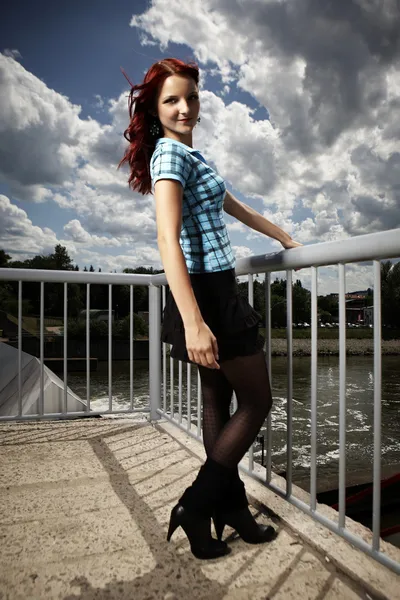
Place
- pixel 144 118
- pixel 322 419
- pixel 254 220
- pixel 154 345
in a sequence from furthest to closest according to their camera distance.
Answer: pixel 322 419 → pixel 154 345 → pixel 254 220 → pixel 144 118

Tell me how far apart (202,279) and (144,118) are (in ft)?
1.57

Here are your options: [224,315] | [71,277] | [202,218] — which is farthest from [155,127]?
[71,277]

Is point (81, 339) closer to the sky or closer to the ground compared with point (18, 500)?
closer to the ground

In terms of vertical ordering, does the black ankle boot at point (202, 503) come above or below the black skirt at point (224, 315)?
below

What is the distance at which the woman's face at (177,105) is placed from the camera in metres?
1.06

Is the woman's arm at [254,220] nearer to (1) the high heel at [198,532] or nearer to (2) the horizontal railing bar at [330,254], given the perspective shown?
(2) the horizontal railing bar at [330,254]

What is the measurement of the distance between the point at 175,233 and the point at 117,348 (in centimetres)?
4147

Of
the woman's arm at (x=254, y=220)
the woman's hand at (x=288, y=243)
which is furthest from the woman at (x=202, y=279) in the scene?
the woman's hand at (x=288, y=243)

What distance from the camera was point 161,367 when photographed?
2.70 m

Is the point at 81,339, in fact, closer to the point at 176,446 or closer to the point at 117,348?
the point at 117,348

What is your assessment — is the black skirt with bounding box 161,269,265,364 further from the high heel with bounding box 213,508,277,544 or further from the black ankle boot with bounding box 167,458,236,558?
the high heel with bounding box 213,508,277,544

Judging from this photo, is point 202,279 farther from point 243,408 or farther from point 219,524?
point 219,524

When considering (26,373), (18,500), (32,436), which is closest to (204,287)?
(18,500)

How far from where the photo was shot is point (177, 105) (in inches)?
41.7
